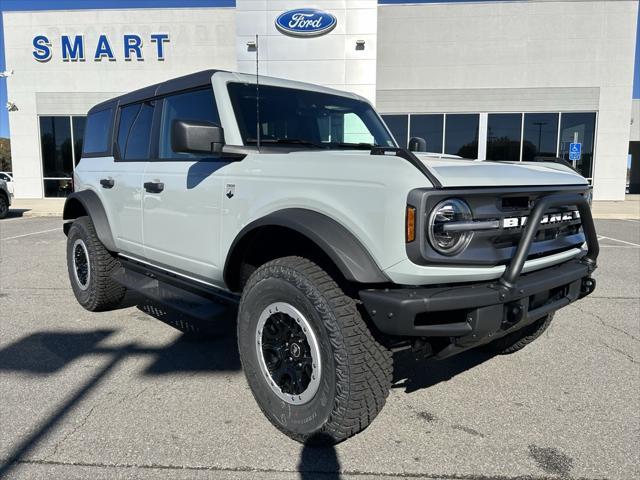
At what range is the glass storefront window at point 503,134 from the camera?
20.1 m

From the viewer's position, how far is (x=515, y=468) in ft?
8.27

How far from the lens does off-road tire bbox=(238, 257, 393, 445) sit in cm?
244

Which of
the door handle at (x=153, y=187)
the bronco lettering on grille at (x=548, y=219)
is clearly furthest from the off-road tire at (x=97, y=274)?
the bronco lettering on grille at (x=548, y=219)

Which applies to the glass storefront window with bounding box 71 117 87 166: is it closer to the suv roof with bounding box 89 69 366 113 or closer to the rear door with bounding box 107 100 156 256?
the rear door with bounding box 107 100 156 256

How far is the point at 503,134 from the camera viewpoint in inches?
795

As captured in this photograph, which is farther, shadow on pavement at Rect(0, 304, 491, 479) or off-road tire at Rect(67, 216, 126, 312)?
off-road tire at Rect(67, 216, 126, 312)

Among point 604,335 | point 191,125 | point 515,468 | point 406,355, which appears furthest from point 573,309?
point 191,125

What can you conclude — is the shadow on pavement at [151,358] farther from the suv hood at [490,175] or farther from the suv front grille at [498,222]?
the suv hood at [490,175]

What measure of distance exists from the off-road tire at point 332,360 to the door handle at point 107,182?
2.47 metres

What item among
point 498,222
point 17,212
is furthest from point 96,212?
point 17,212

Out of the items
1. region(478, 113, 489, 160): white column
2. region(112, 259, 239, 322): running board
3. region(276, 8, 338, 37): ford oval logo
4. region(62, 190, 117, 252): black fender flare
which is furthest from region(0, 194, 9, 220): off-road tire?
region(478, 113, 489, 160): white column

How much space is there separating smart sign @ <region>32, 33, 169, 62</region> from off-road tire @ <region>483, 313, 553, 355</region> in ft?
65.5

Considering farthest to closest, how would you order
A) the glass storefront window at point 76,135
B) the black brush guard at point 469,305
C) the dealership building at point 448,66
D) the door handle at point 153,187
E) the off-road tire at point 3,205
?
the glass storefront window at point 76,135
the dealership building at point 448,66
the off-road tire at point 3,205
the door handle at point 153,187
the black brush guard at point 469,305

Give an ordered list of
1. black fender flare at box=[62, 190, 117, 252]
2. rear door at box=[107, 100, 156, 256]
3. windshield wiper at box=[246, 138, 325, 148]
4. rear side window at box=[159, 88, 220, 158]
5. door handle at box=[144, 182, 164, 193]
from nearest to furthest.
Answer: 1. windshield wiper at box=[246, 138, 325, 148]
2. rear side window at box=[159, 88, 220, 158]
3. door handle at box=[144, 182, 164, 193]
4. rear door at box=[107, 100, 156, 256]
5. black fender flare at box=[62, 190, 117, 252]
